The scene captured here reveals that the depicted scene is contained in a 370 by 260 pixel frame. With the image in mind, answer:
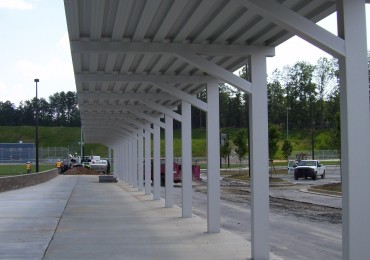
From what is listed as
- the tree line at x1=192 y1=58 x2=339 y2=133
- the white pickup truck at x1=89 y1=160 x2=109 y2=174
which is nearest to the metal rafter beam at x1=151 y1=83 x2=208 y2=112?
the white pickup truck at x1=89 y1=160 x2=109 y2=174

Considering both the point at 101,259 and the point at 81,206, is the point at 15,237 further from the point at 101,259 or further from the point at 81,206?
the point at 81,206

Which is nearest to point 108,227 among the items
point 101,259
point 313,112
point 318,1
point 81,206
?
point 101,259

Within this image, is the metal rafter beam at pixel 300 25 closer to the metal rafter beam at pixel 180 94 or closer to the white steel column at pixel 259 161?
the white steel column at pixel 259 161

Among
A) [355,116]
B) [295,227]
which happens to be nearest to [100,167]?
[295,227]

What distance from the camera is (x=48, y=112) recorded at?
615 feet

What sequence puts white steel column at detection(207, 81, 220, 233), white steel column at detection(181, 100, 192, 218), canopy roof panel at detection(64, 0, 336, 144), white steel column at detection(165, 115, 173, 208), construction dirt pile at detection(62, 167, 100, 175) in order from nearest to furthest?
canopy roof panel at detection(64, 0, 336, 144)
white steel column at detection(207, 81, 220, 233)
white steel column at detection(181, 100, 192, 218)
white steel column at detection(165, 115, 173, 208)
construction dirt pile at detection(62, 167, 100, 175)

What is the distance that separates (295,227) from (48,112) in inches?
7060

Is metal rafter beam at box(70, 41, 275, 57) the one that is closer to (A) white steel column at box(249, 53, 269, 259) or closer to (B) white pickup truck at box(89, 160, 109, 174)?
(A) white steel column at box(249, 53, 269, 259)

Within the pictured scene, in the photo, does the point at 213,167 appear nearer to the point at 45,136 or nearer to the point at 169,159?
the point at 169,159

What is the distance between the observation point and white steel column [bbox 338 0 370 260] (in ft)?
21.4

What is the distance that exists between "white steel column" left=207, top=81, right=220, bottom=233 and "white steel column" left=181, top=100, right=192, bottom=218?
9.25 feet

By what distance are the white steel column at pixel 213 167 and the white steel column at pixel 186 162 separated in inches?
111

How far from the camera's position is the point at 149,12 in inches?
368

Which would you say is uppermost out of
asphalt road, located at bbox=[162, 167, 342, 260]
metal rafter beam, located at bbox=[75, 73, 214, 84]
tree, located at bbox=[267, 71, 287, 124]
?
tree, located at bbox=[267, 71, 287, 124]
